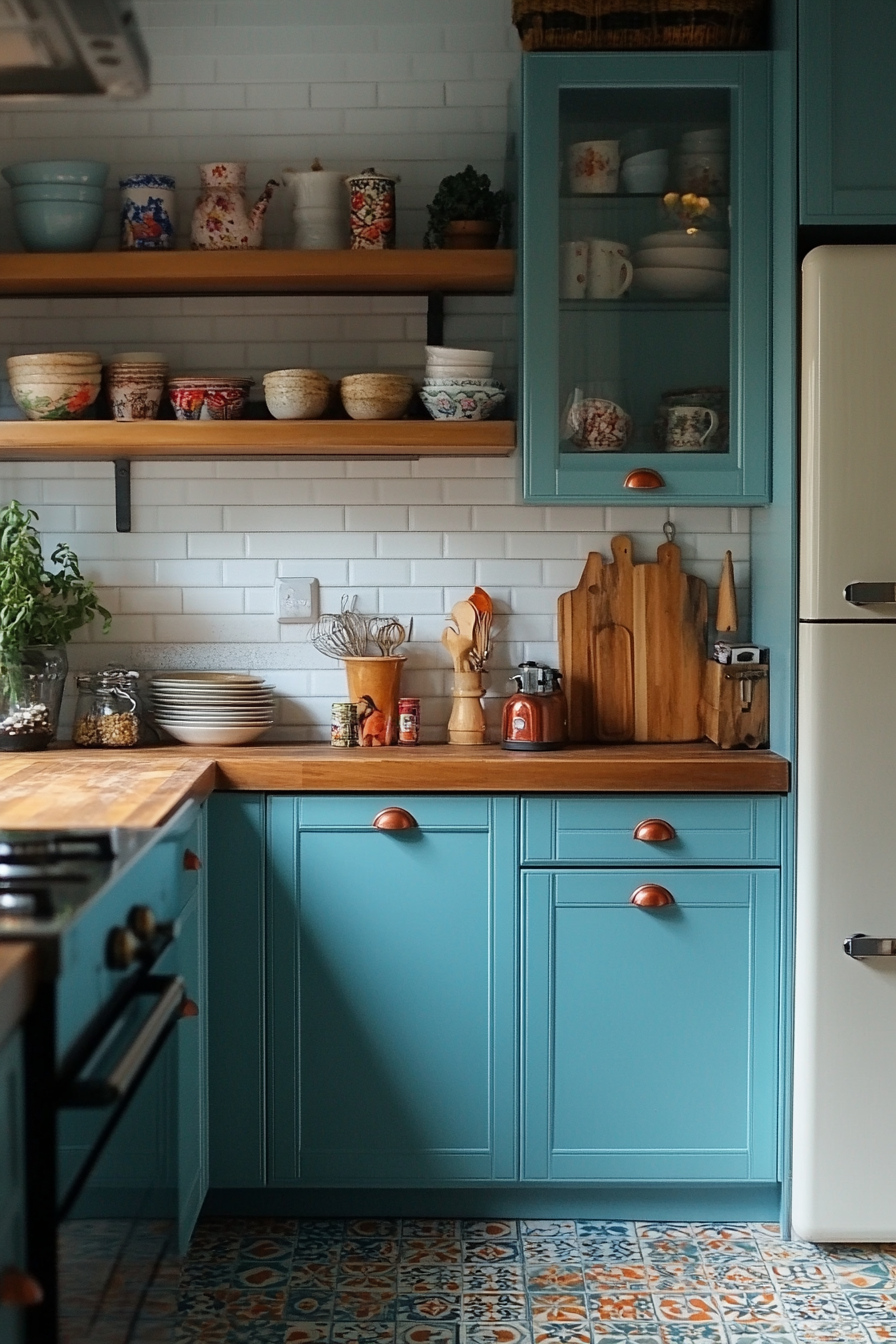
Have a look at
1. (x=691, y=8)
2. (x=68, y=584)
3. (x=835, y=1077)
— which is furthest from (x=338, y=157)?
(x=835, y=1077)

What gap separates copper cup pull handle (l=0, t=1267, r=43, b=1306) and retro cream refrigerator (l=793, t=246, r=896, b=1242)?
178 cm

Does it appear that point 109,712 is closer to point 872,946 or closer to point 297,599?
point 297,599

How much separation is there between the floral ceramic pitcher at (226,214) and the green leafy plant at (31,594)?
71 centimetres

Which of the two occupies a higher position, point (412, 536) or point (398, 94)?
point (398, 94)

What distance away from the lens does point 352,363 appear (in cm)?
336

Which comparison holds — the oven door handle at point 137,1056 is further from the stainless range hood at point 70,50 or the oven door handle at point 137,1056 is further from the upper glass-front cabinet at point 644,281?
the upper glass-front cabinet at point 644,281

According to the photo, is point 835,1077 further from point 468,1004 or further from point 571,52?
point 571,52

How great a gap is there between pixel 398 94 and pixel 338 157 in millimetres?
195

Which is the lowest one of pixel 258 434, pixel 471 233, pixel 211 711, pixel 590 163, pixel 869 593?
pixel 211 711

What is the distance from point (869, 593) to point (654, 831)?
24.0 inches

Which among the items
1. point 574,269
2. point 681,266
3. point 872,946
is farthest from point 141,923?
point 681,266

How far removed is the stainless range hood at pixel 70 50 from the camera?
1.51 m

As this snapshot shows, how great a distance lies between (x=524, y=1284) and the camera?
2711mm

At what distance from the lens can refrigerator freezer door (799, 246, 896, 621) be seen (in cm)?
273
